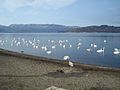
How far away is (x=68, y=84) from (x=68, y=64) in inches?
322

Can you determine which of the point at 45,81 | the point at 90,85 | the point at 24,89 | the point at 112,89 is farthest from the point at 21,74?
the point at 112,89

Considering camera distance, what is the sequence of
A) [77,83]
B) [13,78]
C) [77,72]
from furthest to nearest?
[77,72], [13,78], [77,83]

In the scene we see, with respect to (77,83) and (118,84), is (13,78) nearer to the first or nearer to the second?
(77,83)

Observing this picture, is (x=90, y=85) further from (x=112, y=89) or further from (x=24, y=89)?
(x=24, y=89)

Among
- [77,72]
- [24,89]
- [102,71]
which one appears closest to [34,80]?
[24,89]

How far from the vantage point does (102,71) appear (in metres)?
19.3

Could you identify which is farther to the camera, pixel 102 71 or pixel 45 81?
pixel 102 71

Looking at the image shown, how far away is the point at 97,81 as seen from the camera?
1503cm

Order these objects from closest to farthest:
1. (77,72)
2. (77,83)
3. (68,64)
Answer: (77,83), (77,72), (68,64)

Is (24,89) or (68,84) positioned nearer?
(24,89)

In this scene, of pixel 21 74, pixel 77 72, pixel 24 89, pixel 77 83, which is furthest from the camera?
pixel 77 72

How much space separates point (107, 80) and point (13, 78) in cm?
641

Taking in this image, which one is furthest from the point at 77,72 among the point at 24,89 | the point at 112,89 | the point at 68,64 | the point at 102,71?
the point at 24,89

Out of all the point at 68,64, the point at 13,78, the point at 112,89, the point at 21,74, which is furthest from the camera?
the point at 68,64
